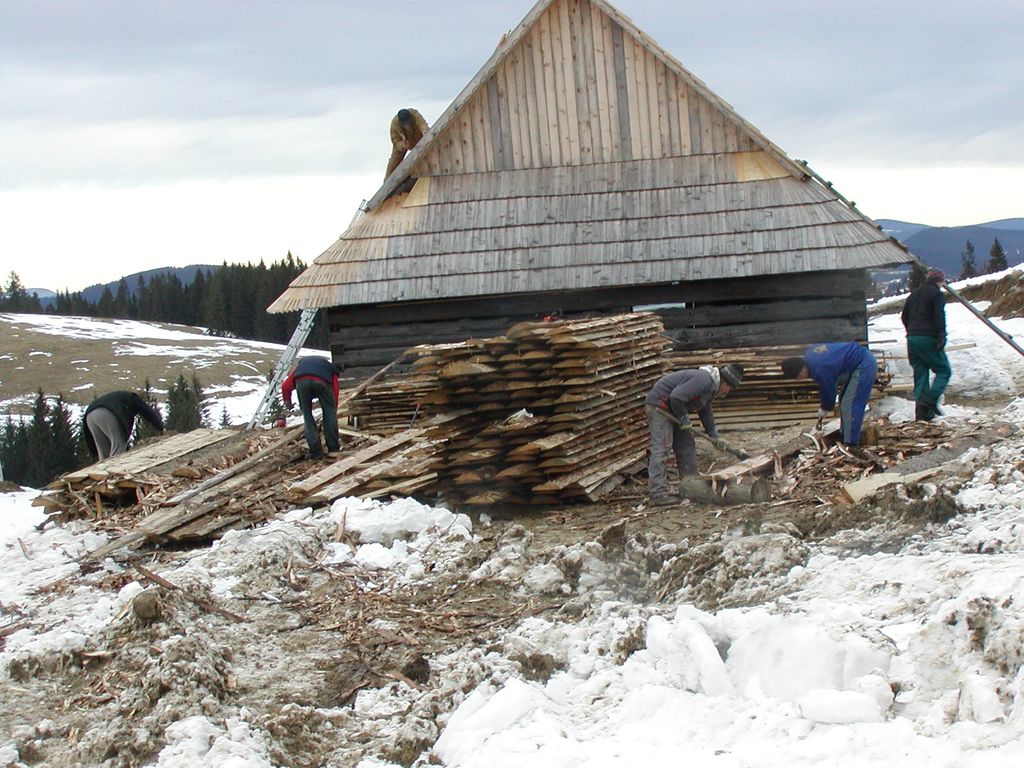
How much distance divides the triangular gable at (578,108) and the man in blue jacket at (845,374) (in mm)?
4990

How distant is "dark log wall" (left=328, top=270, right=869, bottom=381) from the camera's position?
43.8ft

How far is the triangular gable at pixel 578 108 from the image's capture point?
13.9 m

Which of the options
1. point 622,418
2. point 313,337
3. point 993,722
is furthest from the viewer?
point 313,337

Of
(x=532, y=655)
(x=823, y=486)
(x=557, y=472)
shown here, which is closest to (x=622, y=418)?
(x=557, y=472)

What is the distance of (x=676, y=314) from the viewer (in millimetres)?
13703

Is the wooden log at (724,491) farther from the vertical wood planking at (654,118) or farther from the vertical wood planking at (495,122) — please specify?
the vertical wood planking at (495,122)

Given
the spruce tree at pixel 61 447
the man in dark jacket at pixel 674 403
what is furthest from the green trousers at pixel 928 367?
the spruce tree at pixel 61 447

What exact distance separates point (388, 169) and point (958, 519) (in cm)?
1144

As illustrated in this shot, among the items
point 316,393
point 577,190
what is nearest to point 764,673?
point 316,393

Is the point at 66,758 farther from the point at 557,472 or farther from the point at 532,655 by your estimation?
the point at 557,472

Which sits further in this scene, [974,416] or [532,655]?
[974,416]

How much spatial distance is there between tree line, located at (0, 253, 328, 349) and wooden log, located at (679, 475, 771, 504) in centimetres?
8059

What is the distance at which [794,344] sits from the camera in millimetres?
13359

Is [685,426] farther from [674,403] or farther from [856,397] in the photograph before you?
[856,397]
